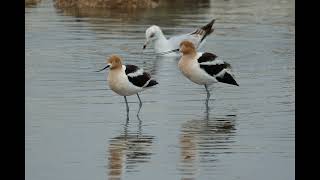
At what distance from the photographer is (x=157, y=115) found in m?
12.8

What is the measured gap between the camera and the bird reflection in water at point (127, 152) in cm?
978

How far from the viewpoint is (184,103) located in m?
13.7

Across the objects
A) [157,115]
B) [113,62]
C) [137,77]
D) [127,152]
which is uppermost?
[113,62]

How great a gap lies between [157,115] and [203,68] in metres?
1.59

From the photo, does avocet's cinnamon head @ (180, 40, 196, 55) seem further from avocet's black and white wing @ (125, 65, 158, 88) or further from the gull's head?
the gull's head

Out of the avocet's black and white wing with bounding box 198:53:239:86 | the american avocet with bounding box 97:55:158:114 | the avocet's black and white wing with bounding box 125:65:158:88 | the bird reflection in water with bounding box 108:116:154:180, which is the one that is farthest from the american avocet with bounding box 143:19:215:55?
the bird reflection in water with bounding box 108:116:154:180

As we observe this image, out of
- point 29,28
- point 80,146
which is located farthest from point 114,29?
point 80,146

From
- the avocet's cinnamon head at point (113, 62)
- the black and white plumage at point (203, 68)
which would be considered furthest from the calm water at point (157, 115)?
the avocet's cinnamon head at point (113, 62)

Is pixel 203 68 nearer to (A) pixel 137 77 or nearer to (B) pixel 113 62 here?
(A) pixel 137 77

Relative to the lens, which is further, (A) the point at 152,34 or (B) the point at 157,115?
(A) the point at 152,34

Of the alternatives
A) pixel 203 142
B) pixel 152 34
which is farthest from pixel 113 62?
pixel 152 34

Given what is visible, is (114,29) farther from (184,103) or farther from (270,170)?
(270,170)

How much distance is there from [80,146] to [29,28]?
12.9 m
